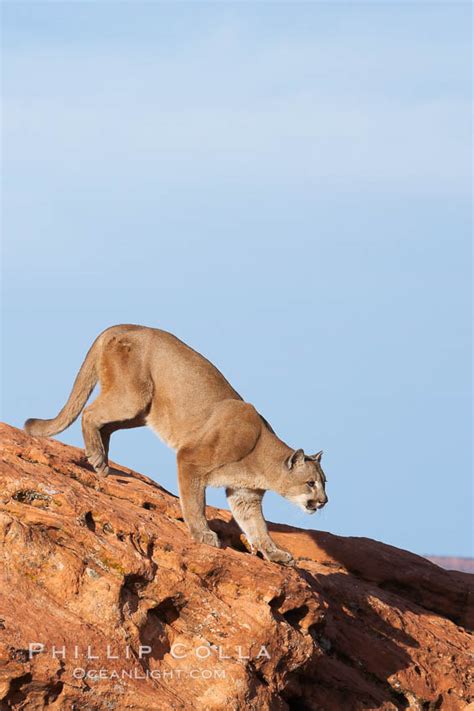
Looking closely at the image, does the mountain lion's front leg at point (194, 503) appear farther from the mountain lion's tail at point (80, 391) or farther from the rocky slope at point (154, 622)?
the mountain lion's tail at point (80, 391)

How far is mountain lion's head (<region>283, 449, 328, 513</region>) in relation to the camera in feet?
47.1

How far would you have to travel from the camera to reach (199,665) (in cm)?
1101

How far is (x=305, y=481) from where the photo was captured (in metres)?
14.4

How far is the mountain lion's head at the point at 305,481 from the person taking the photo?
47.1 ft

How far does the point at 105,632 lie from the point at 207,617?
1250mm

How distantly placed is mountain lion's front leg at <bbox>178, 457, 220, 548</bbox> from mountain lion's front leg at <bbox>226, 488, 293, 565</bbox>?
23.1 inches

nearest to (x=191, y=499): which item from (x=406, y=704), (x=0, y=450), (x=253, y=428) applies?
(x=253, y=428)

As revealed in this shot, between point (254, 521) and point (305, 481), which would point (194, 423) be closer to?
point (254, 521)

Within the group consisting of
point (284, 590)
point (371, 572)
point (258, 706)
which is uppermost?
point (371, 572)

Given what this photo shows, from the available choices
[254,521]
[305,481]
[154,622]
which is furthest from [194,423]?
[154,622]

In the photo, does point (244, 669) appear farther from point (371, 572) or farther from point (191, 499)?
point (371, 572)

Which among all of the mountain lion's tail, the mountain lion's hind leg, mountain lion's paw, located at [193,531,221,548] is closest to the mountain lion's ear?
mountain lion's paw, located at [193,531,221,548]

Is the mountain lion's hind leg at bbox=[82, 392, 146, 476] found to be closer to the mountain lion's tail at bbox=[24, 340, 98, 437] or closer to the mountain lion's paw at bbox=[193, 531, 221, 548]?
the mountain lion's tail at bbox=[24, 340, 98, 437]

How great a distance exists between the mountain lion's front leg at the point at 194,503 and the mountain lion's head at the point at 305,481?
1300 mm
